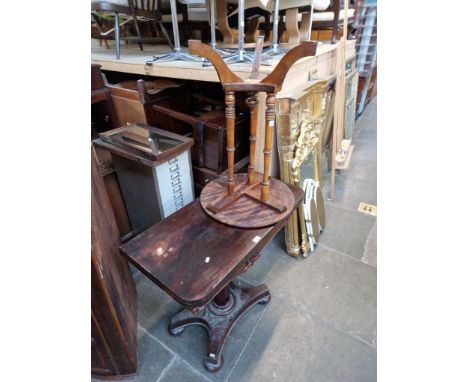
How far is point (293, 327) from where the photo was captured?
1.29 meters

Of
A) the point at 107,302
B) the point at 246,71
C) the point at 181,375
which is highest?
the point at 246,71

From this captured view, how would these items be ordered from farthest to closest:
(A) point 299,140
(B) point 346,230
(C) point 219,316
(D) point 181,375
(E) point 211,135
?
(B) point 346,230
(A) point 299,140
(E) point 211,135
(C) point 219,316
(D) point 181,375

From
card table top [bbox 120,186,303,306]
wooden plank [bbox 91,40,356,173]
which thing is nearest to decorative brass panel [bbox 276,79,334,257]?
wooden plank [bbox 91,40,356,173]

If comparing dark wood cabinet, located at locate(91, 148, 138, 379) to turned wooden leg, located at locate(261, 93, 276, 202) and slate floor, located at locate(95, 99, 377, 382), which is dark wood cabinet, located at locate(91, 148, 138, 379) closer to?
slate floor, located at locate(95, 99, 377, 382)

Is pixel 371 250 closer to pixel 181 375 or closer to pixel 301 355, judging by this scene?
pixel 301 355

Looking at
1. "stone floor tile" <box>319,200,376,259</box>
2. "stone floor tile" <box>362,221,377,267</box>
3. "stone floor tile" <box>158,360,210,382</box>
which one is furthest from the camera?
"stone floor tile" <box>319,200,376,259</box>

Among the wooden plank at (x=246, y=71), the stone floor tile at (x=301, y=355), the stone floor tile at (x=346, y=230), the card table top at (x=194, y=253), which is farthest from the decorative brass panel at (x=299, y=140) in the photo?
the card table top at (x=194, y=253)

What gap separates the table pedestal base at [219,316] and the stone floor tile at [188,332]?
3 centimetres

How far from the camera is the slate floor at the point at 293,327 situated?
114cm

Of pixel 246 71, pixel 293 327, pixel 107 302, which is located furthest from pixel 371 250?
pixel 107 302

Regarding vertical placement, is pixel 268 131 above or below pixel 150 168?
above

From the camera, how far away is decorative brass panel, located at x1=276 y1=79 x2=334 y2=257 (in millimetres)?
1412

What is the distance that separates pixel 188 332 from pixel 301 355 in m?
0.52
